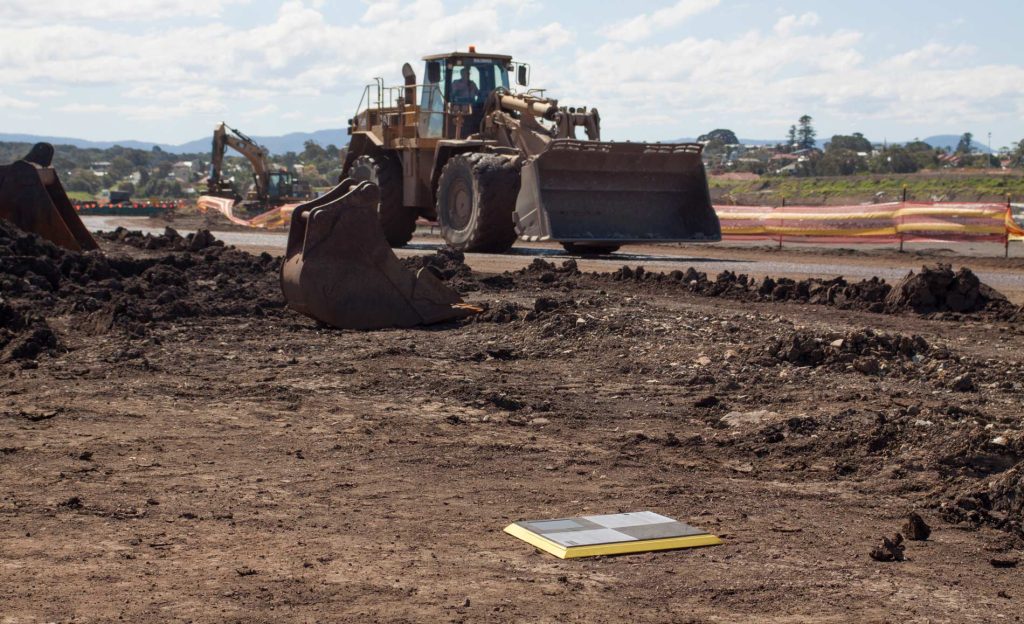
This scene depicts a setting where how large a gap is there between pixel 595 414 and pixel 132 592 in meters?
4.14

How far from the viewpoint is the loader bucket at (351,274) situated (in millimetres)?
11562

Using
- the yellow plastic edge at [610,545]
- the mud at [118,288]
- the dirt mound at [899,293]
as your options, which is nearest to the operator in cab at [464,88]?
the mud at [118,288]

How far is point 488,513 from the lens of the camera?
598 centimetres

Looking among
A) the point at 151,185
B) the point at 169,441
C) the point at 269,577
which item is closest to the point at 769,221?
the point at 169,441

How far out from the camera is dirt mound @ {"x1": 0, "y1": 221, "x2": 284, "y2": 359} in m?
11.2

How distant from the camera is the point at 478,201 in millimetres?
20797

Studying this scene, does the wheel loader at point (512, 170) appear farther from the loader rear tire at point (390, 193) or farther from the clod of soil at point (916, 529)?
the clod of soil at point (916, 529)

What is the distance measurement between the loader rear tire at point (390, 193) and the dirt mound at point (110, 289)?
7.96 meters

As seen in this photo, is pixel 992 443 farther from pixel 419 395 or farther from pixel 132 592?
pixel 132 592

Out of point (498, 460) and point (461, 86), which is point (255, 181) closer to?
point (461, 86)

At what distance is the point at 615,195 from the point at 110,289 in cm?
997

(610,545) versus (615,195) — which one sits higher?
(615,195)

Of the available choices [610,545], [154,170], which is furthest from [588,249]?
[154,170]

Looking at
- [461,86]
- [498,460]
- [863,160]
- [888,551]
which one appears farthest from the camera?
[863,160]
